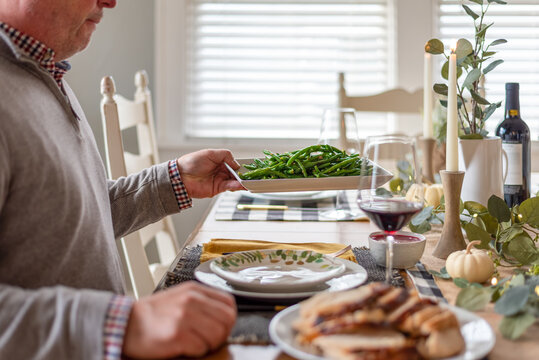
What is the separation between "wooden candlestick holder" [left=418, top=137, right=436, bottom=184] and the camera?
2043mm

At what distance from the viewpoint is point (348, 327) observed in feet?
2.19

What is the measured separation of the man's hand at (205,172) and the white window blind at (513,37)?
2070 millimetres

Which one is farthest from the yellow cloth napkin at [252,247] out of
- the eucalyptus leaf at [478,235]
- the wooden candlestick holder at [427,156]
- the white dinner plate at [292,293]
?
the wooden candlestick holder at [427,156]

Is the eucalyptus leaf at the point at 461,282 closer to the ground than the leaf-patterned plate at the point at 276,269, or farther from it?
closer to the ground

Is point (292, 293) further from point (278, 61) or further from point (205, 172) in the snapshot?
point (278, 61)

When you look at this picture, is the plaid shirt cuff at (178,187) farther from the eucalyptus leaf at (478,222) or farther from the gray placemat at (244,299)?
the eucalyptus leaf at (478,222)

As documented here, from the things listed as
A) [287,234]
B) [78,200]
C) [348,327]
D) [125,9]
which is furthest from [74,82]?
[348,327]

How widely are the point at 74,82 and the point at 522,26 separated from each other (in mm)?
2321

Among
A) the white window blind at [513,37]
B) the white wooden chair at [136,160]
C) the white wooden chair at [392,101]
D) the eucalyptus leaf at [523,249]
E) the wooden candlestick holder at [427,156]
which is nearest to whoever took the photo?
the eucalyptus leaf at [523,249]

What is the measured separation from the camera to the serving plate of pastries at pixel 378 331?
652 millimetres

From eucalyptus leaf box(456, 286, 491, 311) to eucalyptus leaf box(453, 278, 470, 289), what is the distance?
0.08 meters

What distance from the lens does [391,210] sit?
0.94 m

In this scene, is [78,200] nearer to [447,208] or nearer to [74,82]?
[447,208]

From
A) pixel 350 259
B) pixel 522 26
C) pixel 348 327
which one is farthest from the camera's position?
pixel 522 26
